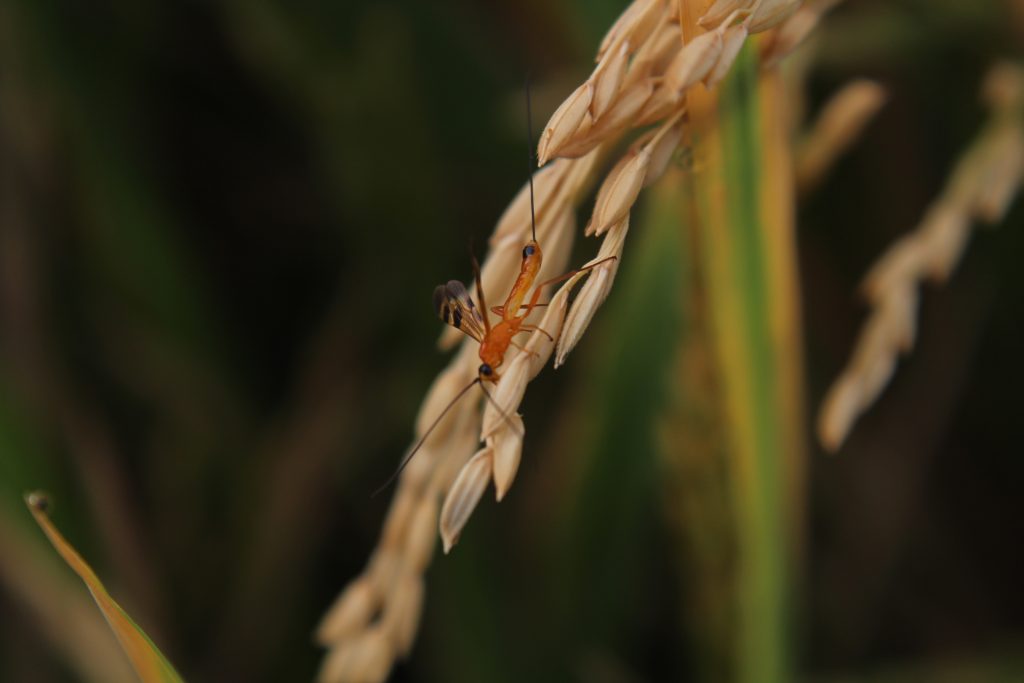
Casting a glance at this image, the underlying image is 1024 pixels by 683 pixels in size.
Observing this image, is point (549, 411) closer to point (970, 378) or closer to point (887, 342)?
point (970, 378)

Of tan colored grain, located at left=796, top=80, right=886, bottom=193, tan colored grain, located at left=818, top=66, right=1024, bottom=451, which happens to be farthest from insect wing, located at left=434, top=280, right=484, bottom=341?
tan colored grain, located at left=796, top=80, right=886, bottom=193

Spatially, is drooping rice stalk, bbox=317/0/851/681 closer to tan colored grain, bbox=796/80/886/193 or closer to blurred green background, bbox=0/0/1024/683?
tan colored grain, bbox=796/80/886/193

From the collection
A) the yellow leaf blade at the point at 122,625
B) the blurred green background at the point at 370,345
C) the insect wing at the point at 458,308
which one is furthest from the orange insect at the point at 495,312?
the blurred green background at the point at 370,345

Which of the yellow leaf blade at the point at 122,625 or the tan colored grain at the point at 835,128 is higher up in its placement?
the yellow leaf blade at the point at 122,625

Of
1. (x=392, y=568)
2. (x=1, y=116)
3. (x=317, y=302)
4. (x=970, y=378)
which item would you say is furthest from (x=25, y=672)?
(x=970, y=378)

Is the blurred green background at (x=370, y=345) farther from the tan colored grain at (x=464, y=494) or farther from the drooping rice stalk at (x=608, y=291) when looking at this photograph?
the tan colored grain at (x=464, y=494)
